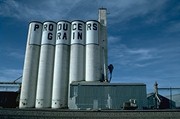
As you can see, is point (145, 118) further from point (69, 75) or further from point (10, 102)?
point (10, 102)

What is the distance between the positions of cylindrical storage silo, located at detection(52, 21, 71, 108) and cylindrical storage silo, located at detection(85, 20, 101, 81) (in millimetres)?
4594

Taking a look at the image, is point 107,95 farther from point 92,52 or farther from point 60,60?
point 60,60

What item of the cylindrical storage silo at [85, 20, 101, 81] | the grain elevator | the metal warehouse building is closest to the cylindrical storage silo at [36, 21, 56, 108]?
the grain elevator

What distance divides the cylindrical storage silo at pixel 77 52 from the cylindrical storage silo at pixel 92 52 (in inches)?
43.2

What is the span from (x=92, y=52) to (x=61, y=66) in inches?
296

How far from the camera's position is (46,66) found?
132ft

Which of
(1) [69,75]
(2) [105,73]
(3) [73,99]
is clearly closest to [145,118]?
(3) [73,99]

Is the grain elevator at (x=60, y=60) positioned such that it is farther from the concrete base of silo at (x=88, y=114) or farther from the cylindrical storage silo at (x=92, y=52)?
the concrete base of silo at (x=88, y=114)

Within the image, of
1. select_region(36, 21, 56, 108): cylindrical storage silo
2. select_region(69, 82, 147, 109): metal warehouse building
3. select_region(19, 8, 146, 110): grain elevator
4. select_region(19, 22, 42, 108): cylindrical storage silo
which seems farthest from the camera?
select_region(19, 22, 42, 108): cylindrical storage silo

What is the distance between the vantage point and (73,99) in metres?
32.5

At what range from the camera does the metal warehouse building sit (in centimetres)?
3112

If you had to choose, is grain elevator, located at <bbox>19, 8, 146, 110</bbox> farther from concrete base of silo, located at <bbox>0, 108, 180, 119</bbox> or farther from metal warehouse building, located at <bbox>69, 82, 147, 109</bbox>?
concrete base of silo, located at <bbox>0, 108, 180, 119</bbox>

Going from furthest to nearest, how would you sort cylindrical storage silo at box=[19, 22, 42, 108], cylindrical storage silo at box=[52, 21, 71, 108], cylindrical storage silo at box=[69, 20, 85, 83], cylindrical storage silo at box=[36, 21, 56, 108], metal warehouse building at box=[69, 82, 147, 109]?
cylindrical storage silo at box=[69, 20, 85, 83] → cylindrical storage silo at box=[19, 22, 42, 108] → cylindrical storage silo at box=[36, 21, 56, 108] → cylindrical storage silo at box=[52, 21, 71, 108] → metal warehouse building at box=[69, 82, 147, 109]

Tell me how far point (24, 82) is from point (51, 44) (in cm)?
1039
